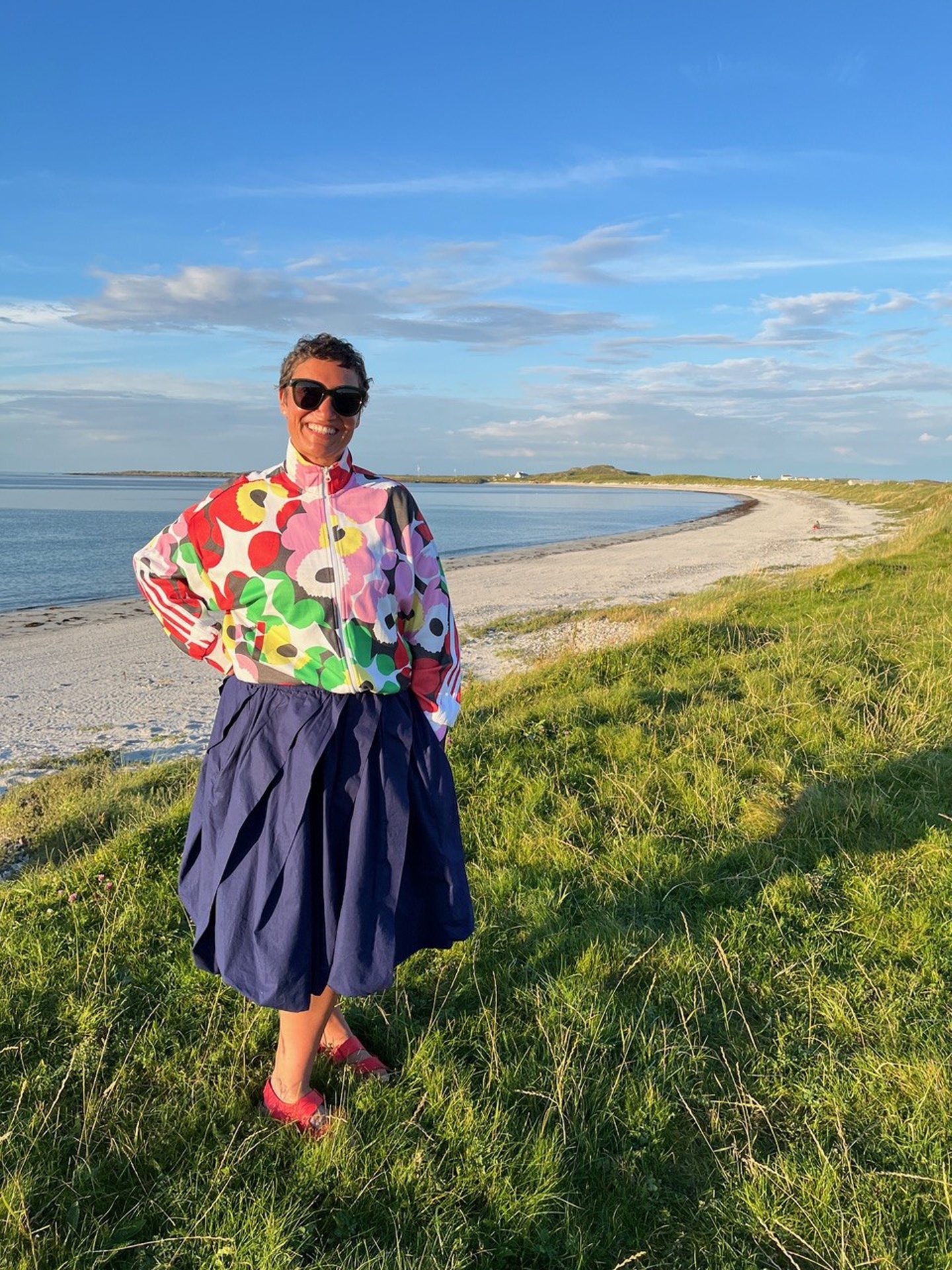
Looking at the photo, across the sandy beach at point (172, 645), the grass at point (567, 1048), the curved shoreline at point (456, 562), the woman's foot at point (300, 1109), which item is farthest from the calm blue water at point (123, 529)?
the woman's foot at point (300, 1109)

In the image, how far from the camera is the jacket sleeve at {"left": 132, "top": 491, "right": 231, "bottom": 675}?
2396 millimetres

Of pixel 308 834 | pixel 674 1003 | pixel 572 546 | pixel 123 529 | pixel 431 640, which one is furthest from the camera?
pixel 123 529

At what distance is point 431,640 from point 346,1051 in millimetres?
1490

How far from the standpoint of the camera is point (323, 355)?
7.68 ft

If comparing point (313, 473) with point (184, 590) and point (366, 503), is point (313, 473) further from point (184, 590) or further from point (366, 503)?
point (184, 590)

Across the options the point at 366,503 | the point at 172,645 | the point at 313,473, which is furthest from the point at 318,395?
the point at 172,645

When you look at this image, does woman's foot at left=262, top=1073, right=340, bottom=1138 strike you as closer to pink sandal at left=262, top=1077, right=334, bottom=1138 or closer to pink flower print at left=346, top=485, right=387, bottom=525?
pink sandal at left=262, top=1077, right=334, bottom=1138

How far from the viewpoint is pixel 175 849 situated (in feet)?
14.2

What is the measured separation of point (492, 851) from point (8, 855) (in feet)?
9.91

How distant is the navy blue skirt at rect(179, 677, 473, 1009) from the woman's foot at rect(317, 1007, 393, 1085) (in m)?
0.59

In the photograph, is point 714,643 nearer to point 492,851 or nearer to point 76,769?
point 492,851

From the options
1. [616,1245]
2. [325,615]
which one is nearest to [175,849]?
[325,615]

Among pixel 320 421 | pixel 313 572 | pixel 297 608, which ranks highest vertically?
pixel 320 421

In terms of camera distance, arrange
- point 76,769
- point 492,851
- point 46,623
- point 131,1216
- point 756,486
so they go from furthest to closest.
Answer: point 756,486, point 46,623, point 76,769, point 492,851, point 131,1216
